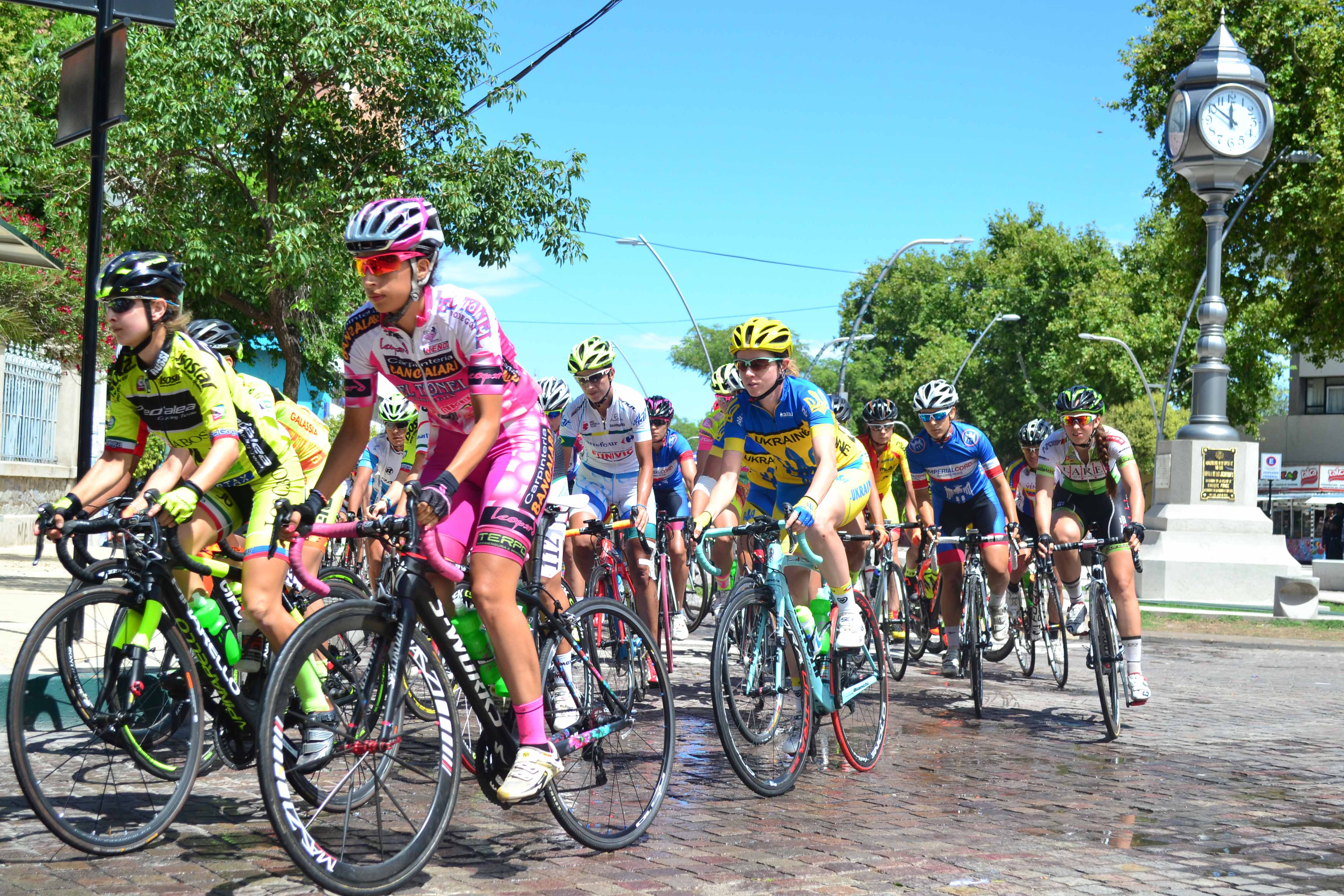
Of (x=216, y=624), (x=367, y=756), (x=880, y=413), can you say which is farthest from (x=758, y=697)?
(x=880, y=413)

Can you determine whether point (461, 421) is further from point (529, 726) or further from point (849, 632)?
point (849, 632)

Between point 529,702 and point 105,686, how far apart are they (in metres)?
1.61

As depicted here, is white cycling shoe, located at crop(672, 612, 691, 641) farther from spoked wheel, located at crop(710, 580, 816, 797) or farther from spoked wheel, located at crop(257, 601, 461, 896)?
spoked wheel, located at crop(257, 601, 461, 896)

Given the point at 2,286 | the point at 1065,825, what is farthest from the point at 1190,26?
the point at 1065,825

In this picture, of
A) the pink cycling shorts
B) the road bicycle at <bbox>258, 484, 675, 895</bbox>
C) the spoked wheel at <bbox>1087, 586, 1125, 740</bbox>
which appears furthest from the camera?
the spoked wheel at <bbox>1087, 586, 1125, 740</bbox>

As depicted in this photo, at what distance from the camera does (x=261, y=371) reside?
3562 centimetres

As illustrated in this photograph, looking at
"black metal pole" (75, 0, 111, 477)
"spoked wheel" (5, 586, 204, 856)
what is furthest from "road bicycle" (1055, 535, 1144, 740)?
"black metal pole" (75, 0, 111, 477)

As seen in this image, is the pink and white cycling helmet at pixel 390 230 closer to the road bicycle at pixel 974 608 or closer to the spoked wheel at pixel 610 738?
the spoked wheel at pixel 610 738

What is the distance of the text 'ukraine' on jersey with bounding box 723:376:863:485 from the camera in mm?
6586

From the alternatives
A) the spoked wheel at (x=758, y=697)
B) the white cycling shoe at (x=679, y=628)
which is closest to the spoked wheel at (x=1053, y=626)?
the white cycling shoe at (x=679, y=628)

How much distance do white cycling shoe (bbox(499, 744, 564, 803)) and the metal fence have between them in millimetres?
17418

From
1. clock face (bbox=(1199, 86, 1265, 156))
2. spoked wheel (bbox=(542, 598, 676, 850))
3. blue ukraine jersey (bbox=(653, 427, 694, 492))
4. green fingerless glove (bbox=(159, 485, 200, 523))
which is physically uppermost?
clock face (bbox=(1199, 86, 1265, 156))

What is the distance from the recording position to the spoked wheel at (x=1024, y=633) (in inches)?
416

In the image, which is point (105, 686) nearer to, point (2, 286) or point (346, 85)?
point (2, 286)
